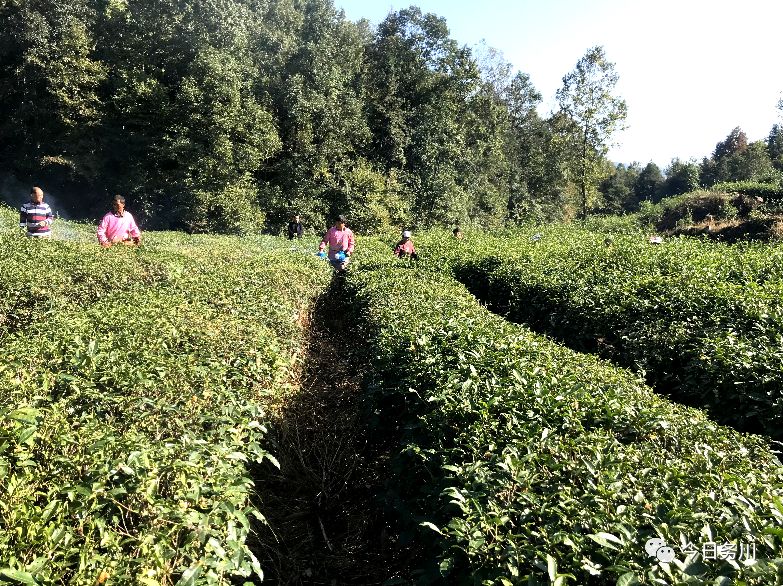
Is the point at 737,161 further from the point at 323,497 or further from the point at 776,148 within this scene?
the point at 323,497

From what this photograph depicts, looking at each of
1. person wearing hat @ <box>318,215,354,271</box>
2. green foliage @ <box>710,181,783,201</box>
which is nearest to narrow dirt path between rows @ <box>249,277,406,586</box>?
person wearing hat @ <box>318,215,354,271</box>

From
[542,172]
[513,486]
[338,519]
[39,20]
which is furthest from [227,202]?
[542,172]

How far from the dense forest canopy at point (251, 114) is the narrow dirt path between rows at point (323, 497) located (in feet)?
78.1

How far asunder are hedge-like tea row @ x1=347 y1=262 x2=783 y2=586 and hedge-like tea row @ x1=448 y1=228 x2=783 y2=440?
4.30ft

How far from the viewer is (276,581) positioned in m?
3.28

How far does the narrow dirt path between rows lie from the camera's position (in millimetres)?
3430

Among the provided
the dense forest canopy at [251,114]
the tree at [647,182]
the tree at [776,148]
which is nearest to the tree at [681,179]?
the tree at [647,182]

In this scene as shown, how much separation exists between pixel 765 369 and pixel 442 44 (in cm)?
3630

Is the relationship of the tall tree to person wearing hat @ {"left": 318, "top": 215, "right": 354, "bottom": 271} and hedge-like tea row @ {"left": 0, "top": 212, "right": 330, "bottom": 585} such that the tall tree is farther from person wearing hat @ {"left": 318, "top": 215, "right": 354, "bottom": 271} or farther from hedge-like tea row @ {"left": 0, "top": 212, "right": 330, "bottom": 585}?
hedge-like tea row @ {"left": 0, "top": 212, "right": 330, "bottom": 585}

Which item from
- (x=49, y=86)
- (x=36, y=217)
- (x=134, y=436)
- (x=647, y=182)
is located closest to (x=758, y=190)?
(x=36, y=217)

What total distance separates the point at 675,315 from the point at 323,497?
4815 mm

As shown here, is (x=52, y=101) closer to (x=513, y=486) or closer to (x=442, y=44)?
(x=442, y=44)

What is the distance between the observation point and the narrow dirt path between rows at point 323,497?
343 centimetres

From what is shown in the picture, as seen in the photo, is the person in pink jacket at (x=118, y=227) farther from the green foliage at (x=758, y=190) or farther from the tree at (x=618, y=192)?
the tree at (x=618, y=192)
